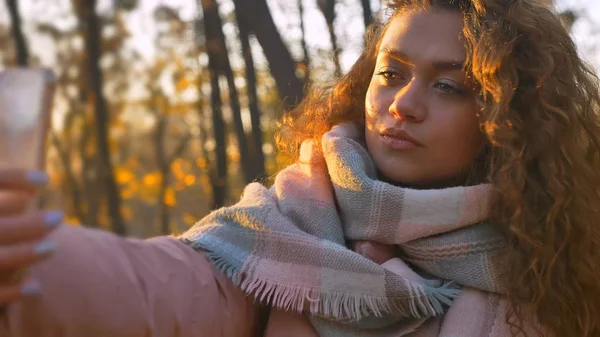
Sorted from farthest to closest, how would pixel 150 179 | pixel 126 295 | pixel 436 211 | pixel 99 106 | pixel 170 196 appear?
pixel 150 179
pixel 170 196
pixel 99 106
pixel 436 211
pixel 126 295

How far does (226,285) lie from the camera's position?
5.84 feet

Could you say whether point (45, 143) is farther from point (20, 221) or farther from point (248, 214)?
point (248, 214)

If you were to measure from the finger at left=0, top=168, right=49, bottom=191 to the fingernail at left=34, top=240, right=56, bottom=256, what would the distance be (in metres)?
0.08

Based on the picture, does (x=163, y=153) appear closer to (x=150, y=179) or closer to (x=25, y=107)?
(x=150, y=179)

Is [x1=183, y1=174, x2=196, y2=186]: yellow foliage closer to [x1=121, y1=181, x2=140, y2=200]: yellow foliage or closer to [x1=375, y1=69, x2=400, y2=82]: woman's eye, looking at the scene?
[x1=121, y1=181, x2=140, y2=200]: yellow foliage

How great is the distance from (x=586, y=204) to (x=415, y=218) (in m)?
0.46

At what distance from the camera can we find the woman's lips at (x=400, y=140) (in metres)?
1.97

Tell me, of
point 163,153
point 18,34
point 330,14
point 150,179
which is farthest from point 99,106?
point 150,179

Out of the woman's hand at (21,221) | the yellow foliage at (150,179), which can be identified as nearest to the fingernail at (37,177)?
the woman's hand at (21,221)

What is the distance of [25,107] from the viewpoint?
1.07m

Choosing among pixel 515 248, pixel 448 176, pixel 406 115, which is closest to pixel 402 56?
pixel 406 115

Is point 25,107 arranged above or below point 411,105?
above

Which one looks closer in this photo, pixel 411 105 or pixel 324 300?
pixel 324 300

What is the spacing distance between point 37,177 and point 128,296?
0.53m
